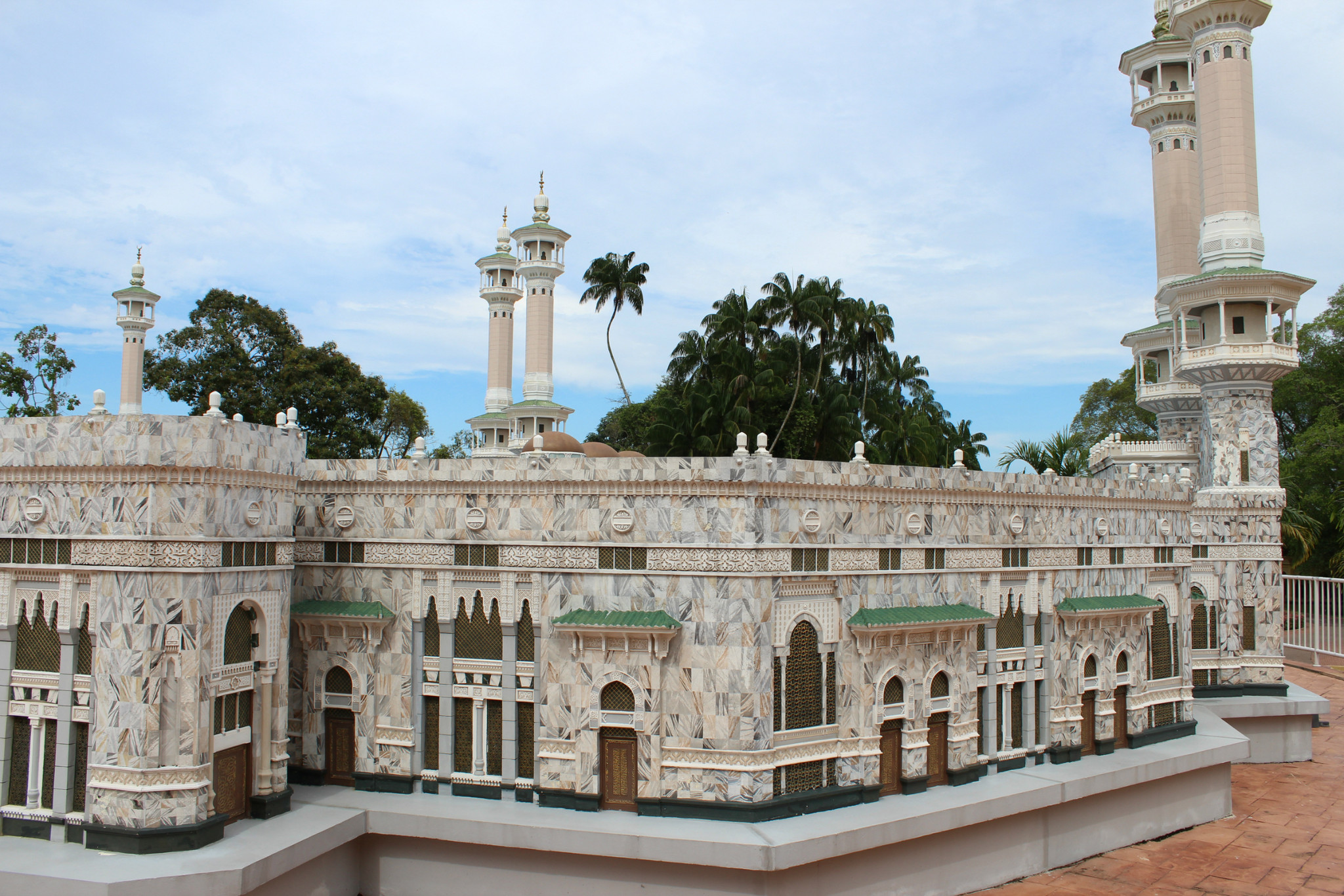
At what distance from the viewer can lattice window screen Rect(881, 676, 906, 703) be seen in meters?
14.5

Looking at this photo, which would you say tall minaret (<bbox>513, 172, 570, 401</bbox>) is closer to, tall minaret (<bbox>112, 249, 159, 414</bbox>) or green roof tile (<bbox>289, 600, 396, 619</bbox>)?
tall minaret (<bbox>112, 249, 159, 414</bbox>)

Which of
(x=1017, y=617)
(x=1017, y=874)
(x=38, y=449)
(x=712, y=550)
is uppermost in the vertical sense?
(x=38, y=449)

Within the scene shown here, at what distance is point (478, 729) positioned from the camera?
1428 cm

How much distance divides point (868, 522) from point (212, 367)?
38988mm


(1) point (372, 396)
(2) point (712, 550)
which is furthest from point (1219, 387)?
(1) point (372, 396)

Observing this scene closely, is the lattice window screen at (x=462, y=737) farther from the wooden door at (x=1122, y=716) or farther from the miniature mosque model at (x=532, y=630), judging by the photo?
the wooden door at (x=1122, y=716)

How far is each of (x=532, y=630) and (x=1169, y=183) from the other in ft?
91.6

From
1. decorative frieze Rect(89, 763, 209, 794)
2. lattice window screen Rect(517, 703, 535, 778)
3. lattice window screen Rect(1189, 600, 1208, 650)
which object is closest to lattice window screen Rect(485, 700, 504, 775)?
lattice window screen Rect(517, 703, 535, 778)

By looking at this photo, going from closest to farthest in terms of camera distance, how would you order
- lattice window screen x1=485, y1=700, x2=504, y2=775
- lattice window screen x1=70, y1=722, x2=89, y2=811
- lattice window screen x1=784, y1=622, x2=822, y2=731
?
lattice window screen x1=70, y1=722, x2=89, y2=811 < lattice window screen x1=784, y1=622, x2=822, y2=731 < lattice window screen x1=485, y1=700, x2=504, y2=775

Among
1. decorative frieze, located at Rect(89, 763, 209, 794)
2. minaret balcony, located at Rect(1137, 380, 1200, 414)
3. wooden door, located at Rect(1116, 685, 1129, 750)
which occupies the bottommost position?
wooden door, located at Rect(1116, 685, 1129, 750)

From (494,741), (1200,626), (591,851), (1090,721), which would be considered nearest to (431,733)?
(494,741)

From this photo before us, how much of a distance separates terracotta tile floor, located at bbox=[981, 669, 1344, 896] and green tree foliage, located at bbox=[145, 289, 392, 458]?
3714 centimetres

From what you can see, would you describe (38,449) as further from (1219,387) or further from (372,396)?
(372,396)

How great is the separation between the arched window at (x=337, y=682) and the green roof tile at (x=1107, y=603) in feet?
41.7
